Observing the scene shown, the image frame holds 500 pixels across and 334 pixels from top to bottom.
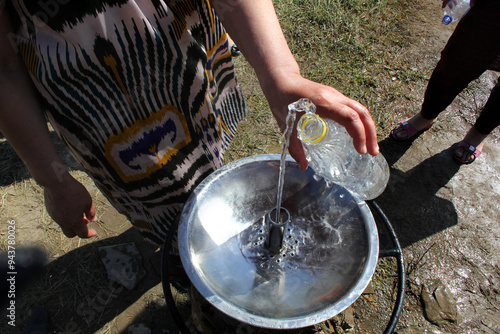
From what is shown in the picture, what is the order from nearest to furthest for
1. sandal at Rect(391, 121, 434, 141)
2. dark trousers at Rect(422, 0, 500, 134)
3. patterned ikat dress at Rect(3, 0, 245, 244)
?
patterned ikat dress at Rect(3, 0, 245, 244) < dark trousers at Rect(422, 0, 500, 134) < sandal at Rect(391, 121, 434, 141)

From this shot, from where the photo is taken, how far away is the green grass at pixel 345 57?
3.04 m

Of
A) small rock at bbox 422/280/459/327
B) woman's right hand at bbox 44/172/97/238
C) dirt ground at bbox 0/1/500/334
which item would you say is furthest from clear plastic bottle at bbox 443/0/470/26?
woman's right hand at bbox 44/172/97/238

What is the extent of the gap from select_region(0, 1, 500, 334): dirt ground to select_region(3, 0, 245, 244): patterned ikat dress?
998 millimetres

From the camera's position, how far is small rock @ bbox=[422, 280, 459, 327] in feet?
6.70

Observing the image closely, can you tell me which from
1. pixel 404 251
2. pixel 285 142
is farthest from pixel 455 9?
pixel 285 142

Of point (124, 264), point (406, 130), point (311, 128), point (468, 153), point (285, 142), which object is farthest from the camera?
point (406, 130)

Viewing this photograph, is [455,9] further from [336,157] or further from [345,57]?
[336,157]

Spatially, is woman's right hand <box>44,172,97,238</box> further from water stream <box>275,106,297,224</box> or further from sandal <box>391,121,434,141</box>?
sandal <box>391,121,434,141</box>

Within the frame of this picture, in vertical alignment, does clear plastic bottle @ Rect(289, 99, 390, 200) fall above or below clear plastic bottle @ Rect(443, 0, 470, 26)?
above

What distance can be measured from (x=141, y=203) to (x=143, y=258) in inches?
40.1

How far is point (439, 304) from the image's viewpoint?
2.09 m

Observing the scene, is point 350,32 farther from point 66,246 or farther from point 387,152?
point 66,246

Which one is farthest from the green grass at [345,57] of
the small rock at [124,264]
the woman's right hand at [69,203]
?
the woman's right hand at [69,203]

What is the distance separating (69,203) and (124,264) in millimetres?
1187
